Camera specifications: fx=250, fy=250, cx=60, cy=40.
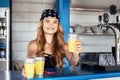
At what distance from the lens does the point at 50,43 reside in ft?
8.85

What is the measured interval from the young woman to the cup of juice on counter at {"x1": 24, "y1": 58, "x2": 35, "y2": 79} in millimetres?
774

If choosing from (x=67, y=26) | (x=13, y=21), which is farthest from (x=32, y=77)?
(x=13, y=21)

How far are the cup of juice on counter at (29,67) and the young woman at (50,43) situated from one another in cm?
77

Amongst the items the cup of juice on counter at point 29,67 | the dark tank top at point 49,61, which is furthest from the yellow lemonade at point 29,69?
the dark tank top at point 49,61

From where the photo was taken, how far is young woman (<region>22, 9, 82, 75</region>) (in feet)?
8.56

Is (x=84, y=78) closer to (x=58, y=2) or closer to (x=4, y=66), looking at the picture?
(x=4, y=66)

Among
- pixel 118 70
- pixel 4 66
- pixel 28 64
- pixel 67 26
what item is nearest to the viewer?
pixel 28 64

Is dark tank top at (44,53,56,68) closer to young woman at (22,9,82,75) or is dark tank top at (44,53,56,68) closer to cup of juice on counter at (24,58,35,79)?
young woman at (22,9,82,75)

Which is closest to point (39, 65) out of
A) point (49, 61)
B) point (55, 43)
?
point (49, 61)

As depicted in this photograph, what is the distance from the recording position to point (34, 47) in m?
2.73

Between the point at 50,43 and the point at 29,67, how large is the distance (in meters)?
0.90

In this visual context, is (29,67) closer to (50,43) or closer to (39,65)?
(39,65)

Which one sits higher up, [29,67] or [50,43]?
[50,43]

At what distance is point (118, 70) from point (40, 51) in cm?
90
